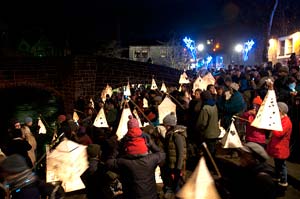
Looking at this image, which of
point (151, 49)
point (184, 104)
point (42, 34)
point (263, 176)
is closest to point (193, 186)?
point (263, 176)

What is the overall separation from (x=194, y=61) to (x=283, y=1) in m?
14.4

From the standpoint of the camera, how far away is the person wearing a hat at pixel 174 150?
20.8 ft

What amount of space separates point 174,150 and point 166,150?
0.69ft

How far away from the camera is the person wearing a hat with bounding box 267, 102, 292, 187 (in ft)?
21.6

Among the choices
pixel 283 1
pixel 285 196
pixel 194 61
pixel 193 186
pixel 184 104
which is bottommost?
pixel 285 196

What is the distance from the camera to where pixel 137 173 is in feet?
16.4

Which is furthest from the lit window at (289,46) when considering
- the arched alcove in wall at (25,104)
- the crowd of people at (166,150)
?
the arched alcove in wall at (25,104)

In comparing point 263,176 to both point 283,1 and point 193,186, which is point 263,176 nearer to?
point 193,186

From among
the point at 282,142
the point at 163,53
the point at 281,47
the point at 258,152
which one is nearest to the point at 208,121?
the point at 282,142

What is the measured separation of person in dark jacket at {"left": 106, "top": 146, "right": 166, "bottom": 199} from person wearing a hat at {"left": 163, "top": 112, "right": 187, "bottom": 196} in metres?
1.22

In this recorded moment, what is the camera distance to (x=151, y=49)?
4966 cm

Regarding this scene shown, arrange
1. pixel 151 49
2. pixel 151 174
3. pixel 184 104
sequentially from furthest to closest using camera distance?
pixel 151 49 → pixel 184 104 → pixel 151 174

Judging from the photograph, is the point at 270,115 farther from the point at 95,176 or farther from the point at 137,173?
the point at 95,176

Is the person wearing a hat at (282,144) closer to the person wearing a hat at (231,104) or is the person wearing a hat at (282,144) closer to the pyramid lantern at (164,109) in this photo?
the person wearing a hat at (231,104)
